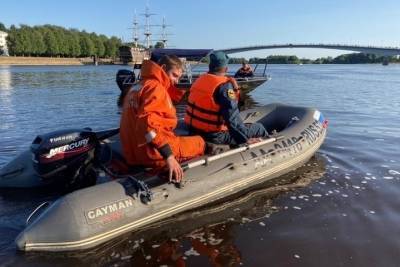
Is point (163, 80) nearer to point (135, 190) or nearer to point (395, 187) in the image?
point (135, 190)

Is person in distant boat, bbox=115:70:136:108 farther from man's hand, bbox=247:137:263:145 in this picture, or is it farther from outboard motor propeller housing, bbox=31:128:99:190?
outboard motor propeller housing, bbox=31:128:99:190

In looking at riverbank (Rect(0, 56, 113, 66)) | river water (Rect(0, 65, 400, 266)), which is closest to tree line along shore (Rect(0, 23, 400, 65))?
riverbank (Rect(0, 56, 113, 66))

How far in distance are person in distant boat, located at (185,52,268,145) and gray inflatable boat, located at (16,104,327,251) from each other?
214 mm

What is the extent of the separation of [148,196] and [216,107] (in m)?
1.45

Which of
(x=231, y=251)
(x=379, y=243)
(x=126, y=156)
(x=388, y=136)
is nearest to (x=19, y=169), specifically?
(x=126, y=156)

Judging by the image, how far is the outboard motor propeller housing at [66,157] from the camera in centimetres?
439

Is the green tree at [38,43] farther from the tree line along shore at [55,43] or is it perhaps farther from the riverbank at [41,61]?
the riverbank at [41,61]

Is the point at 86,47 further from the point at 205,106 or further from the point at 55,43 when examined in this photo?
the point at 205,106

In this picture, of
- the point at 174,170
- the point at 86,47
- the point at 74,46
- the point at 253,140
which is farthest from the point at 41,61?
the point at 174,170

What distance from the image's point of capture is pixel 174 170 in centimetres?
407

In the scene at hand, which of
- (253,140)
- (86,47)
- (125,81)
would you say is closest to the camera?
(253,140)

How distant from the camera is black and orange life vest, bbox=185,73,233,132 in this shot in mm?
4906

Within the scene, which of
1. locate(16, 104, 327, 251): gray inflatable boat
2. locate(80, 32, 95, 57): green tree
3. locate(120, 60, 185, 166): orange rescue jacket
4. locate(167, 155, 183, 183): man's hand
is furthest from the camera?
locate(80, 32, 95, 57): green tree

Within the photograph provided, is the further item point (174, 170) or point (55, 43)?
point (55, 43)
